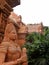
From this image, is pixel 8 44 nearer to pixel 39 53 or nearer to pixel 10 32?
pixel 10 32

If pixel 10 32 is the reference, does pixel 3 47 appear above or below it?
below

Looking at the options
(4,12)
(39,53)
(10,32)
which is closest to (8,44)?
(10,32)

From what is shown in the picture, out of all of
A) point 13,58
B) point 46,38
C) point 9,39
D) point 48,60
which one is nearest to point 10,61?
point 13,58

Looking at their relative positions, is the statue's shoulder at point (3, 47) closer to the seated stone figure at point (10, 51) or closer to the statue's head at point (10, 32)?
the seated stone figure at point (10, 51)

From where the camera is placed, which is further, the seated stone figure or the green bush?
the green bush

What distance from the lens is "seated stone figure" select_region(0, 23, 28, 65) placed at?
12.2 feet

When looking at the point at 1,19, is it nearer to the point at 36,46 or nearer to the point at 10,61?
the point at 10,61

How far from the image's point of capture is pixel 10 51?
12.4 ft

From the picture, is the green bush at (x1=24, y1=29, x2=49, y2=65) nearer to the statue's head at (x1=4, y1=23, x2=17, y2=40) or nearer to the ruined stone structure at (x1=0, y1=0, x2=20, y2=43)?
the ruined stone structure at (x1=0, y1=0, x2=20, y2=43)

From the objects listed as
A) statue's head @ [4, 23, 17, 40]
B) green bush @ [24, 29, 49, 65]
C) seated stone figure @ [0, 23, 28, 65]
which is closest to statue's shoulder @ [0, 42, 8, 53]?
seated stone figure @ [0, 23, 28, 65]

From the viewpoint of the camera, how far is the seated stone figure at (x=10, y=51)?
3.71m

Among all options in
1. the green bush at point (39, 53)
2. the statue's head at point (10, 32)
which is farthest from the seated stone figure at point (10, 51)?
the green bush at point (39, 53)

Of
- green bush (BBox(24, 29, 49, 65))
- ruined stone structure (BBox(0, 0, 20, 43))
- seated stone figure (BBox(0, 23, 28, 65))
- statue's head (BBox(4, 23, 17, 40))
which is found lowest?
green bush (BBox(24, 29, 49, 65))

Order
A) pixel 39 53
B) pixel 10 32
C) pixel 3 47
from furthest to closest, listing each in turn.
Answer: pixel 39 53 < pixel 10 32 < pixel 3 47
